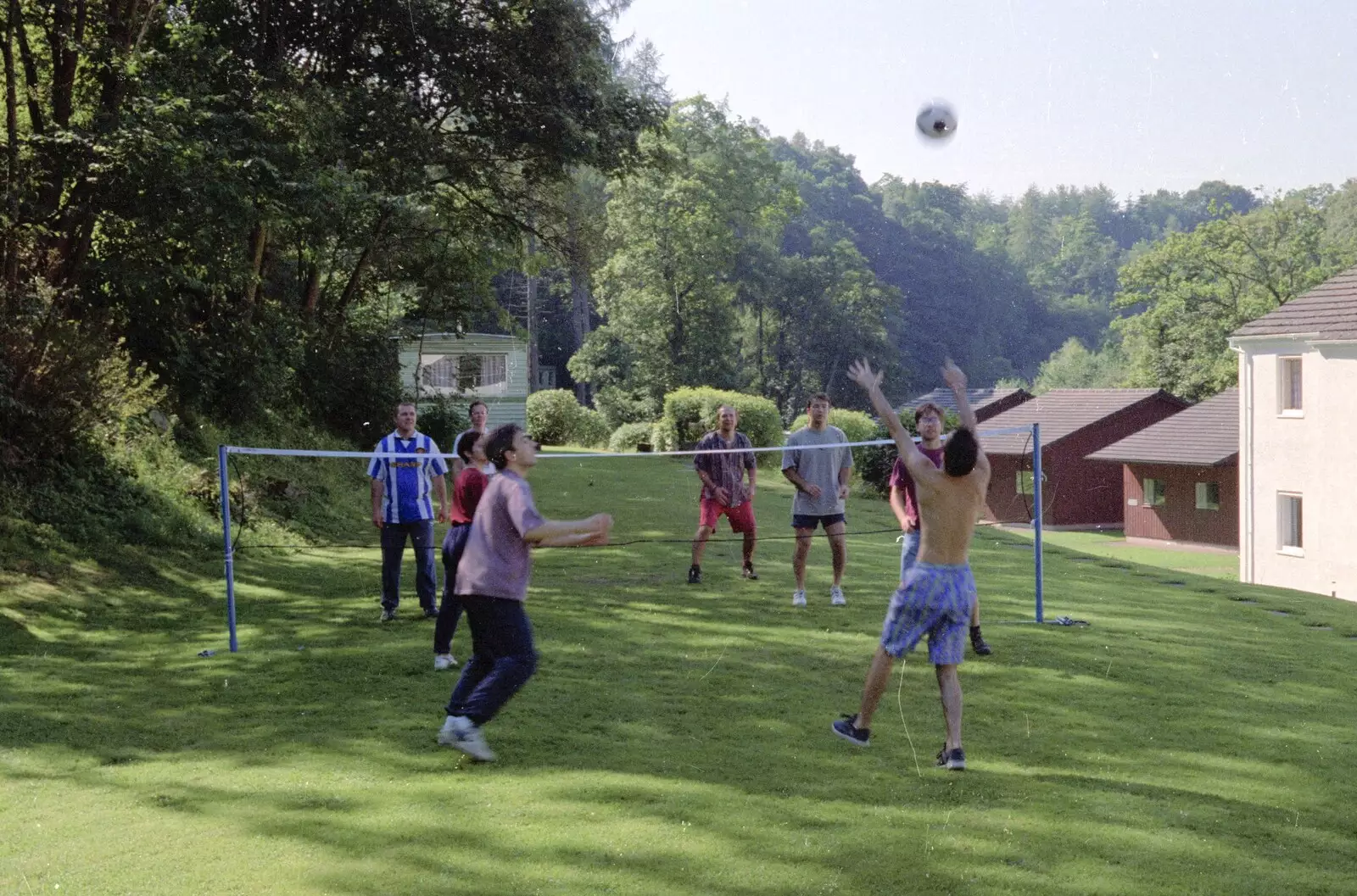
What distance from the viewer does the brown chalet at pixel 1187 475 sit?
4519 centimetres

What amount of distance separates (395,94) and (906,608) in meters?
19.3

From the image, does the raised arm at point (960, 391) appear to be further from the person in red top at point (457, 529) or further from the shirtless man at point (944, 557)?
the person in red top at point (457, 529)

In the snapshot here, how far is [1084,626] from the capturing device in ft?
39.6

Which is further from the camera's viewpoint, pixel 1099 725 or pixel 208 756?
pixel 1099 725

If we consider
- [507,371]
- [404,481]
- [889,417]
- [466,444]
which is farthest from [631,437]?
[889,417]

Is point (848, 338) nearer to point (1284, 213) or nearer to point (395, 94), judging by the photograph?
point (1284, 213)

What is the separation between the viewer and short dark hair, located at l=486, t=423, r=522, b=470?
23.3ft

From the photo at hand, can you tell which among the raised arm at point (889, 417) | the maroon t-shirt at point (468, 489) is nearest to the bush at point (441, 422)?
the maroon t-shirt at point (468, 489)

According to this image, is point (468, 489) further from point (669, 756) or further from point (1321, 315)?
point (1321, 315)

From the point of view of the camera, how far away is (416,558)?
11.3m

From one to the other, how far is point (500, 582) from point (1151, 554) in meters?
40.1

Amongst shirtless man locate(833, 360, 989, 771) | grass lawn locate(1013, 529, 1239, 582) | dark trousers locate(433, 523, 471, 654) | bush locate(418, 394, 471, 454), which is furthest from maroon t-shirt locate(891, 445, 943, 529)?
grass lawn locate(1013, 529, 1239, 582)

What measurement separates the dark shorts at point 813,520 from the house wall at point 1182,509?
36491mm

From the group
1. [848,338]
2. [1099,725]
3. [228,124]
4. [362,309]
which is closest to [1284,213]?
[848,338]
